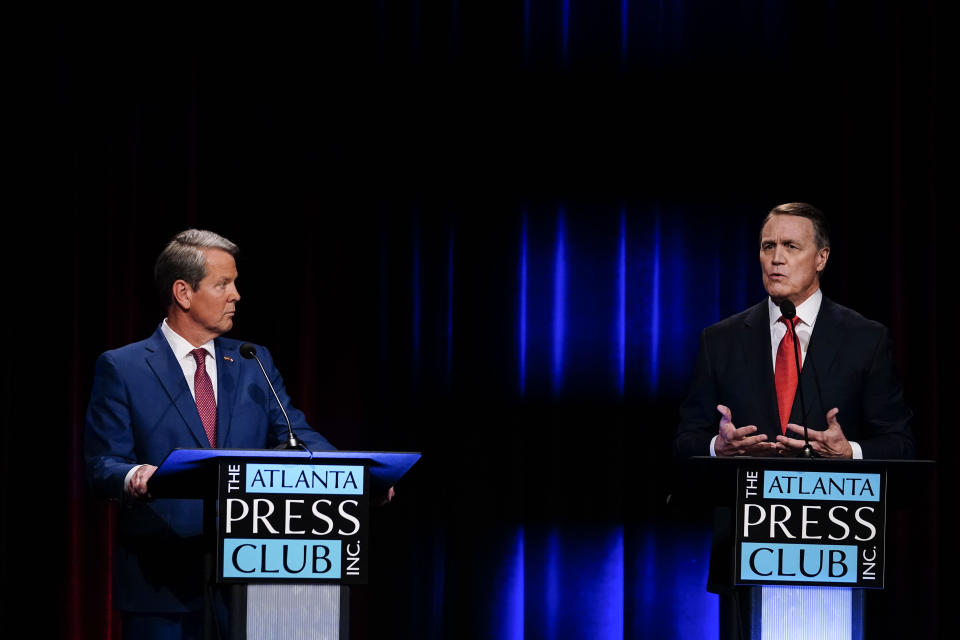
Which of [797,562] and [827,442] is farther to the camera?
[827,442]

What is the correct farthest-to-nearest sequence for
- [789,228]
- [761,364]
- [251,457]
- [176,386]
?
[789,228]
[761,364]
[176,386]
[251,457]

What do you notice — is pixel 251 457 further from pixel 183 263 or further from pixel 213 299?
pixel 183 263

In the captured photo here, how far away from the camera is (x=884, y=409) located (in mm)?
3363

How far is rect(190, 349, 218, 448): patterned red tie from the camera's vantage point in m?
3.30

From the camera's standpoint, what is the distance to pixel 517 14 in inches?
185

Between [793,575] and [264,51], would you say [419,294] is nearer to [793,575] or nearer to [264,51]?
[264,51]

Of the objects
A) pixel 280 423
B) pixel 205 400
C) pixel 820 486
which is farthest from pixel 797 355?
pixel 205 400

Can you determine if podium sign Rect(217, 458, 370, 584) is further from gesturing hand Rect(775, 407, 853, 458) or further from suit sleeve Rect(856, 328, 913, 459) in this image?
suit sleeve Rect(856, 328, 913, 459)

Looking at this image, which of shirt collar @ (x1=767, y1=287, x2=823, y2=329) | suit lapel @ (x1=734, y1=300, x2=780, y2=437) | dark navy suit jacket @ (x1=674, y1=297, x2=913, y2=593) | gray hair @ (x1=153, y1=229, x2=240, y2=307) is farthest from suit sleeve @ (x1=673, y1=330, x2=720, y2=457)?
gray hair @ (x1=153, y1=229, x2=240, y2=307)

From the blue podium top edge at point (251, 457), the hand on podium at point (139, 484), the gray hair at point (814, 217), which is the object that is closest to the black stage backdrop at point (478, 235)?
the gray hair at point (814, 217)

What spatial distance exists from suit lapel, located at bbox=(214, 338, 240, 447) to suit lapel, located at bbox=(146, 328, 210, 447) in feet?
0.17

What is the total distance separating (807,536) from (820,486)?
0.40 ft

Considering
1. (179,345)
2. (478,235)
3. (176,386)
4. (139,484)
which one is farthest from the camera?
(478,235)

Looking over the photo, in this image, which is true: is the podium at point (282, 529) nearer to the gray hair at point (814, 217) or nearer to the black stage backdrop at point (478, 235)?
the gray hair at point (814, 217)
